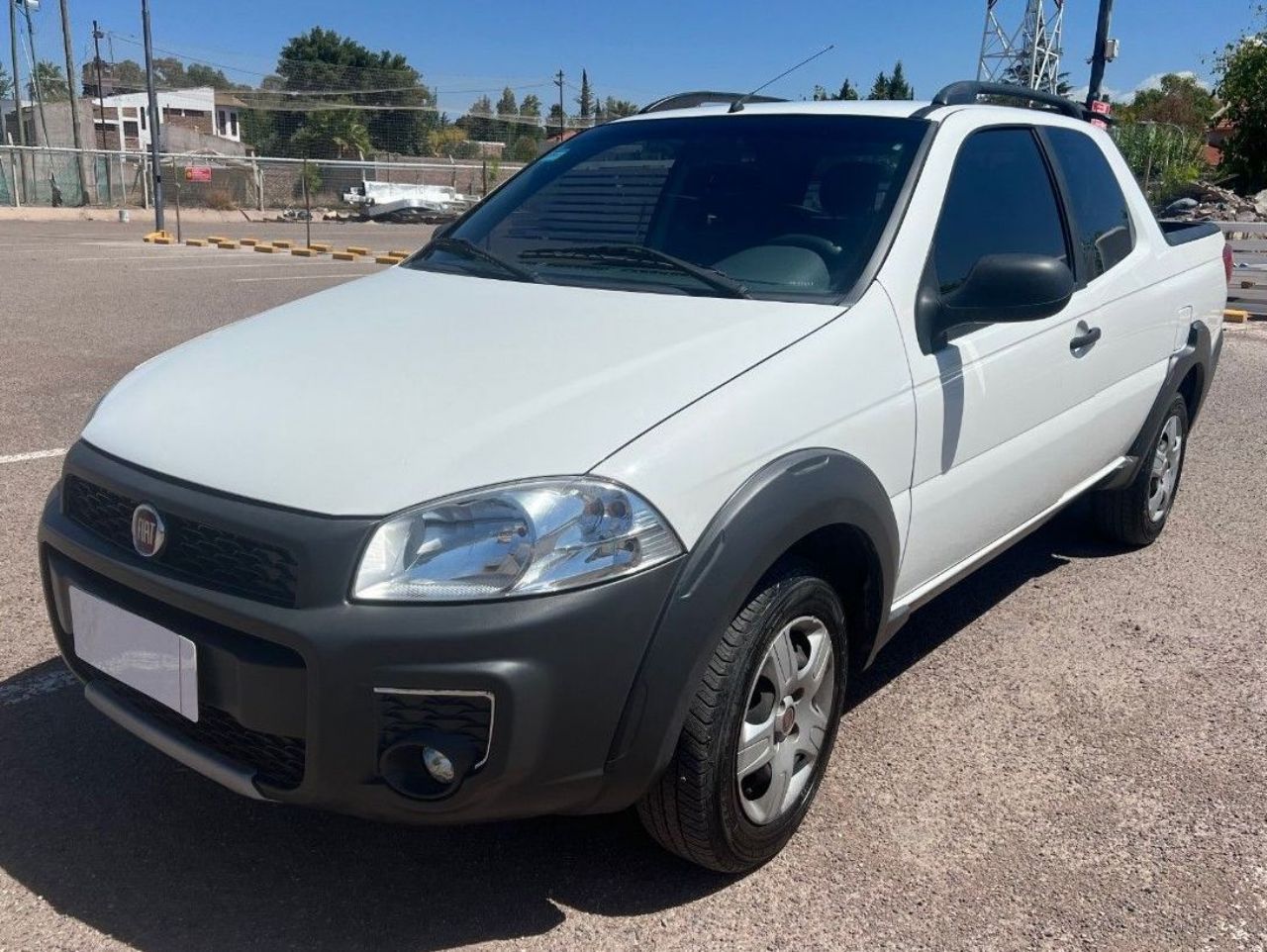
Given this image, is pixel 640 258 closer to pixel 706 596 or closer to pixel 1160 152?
pixel 706 596

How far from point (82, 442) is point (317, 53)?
89.0 metres

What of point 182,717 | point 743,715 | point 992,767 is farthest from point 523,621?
point 992,767

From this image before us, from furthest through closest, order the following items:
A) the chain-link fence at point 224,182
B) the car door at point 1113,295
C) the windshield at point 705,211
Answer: the chain-link fence at point 224,182 < the car door at point 1113,295 < the windshield at point 705,211

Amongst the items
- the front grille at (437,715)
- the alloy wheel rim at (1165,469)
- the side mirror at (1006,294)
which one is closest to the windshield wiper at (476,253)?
the side mirror at (1006,294)

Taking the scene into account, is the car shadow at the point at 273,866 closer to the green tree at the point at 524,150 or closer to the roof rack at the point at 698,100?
the roof rack at the point at 698,100

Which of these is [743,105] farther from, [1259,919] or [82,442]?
[1259,919]

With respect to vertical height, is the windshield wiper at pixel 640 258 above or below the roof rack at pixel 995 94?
below

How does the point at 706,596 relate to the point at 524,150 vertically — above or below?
below

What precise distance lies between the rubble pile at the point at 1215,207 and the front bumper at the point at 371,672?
1740cm

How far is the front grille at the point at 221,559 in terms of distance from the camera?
2041mm

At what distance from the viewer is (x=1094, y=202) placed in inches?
159

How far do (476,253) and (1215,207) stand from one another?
65.0 feet

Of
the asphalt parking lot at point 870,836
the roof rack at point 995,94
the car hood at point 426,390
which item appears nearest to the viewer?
the car hood at point 426,390

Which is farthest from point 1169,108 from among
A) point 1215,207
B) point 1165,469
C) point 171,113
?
point 171,113
